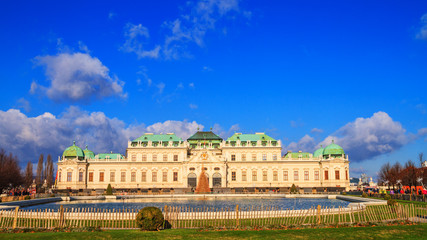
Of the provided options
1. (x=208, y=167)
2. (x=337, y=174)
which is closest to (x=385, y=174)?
(x=337, y=174)

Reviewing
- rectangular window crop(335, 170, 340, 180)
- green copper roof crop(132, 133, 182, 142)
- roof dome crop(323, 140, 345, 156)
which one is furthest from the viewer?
green copper roof crop(132, 133, 182, 142)

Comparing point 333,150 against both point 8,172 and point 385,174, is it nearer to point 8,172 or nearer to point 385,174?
point 385,174

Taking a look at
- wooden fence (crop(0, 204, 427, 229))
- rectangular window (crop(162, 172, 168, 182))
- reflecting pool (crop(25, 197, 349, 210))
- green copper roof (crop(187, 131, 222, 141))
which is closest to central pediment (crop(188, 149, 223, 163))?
rectangular window (crop(162, 172, 168, 182))

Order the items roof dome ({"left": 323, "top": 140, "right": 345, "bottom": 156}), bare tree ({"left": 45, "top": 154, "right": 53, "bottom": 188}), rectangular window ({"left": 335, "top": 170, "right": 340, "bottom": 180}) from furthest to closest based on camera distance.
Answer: bare tree ({"left": 45, "top": 154, "right": 53, "bottom": 188}) < roof dome ({"left": 323, "top": 140, "right": 345, "bottom": 156}) < rectangular window ({"left": 335, "top": 170, "right": 340, "bottom": 180})

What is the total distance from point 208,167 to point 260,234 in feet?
220

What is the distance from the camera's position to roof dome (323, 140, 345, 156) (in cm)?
9000

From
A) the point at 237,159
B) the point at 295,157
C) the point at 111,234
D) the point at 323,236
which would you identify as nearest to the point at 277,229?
the point at 323,236

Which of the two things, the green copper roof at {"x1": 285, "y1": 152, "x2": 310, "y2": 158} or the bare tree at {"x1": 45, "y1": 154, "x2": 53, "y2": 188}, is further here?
the bare tree at {"x1": 45, "y1": 154, "x2": 53, "y2": 188}

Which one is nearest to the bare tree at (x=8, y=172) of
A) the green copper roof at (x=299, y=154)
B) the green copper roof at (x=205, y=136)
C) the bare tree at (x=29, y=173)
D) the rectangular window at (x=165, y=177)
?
the bare tree at (x=29, y=173)

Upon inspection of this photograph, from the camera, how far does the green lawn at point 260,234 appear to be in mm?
19375

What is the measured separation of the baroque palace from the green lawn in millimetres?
66096

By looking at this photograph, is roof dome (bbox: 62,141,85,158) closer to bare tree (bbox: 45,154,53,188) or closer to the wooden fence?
bare tree (bbox: 45,154,53,188)

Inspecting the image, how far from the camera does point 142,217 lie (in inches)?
834

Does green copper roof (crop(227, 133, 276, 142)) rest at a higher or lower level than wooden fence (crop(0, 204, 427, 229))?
higher
